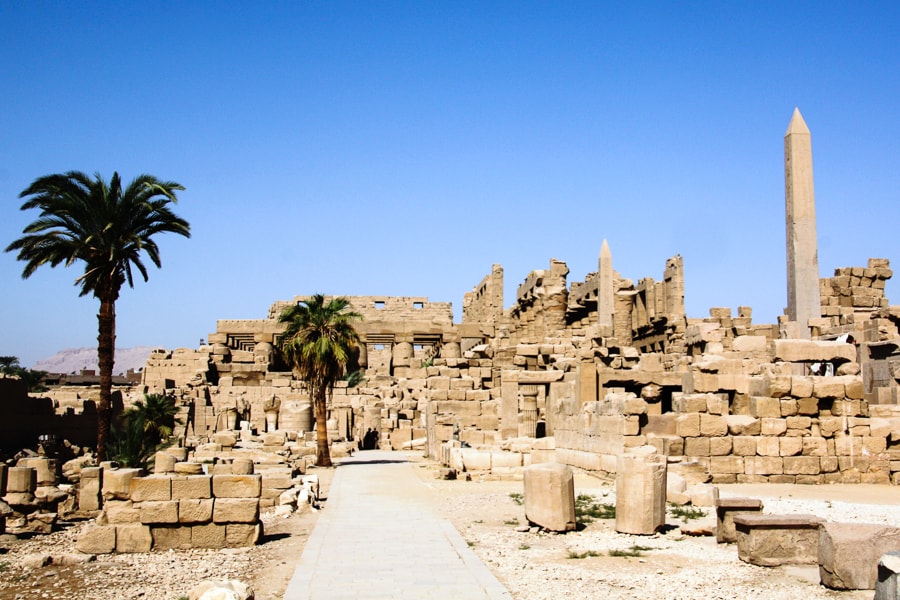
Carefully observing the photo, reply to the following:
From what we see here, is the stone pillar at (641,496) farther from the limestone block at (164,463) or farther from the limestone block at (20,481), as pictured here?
the limestone block at (20,481)

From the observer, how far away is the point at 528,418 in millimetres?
22188

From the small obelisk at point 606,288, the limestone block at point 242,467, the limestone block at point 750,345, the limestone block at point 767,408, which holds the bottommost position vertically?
the limestone block at point 242,467

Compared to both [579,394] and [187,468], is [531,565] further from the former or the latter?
[579,394]

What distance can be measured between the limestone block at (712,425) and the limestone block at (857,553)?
7.73 metres

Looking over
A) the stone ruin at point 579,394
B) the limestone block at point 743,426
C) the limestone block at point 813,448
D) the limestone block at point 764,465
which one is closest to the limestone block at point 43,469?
the stone ruin at point 579,394

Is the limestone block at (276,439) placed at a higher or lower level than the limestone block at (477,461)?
lower

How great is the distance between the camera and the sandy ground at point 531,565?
725 cm

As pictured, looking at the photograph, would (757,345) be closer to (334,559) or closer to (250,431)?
(334,559)

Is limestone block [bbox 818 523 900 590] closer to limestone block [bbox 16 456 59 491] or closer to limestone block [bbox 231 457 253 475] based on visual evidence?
limestone block [bbox 231 457 253 475]

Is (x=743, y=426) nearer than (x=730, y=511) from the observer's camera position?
No

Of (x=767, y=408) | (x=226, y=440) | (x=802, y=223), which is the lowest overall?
(x=226, y=440)

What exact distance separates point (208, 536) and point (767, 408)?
9188mm

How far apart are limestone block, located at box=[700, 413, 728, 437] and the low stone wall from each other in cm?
760

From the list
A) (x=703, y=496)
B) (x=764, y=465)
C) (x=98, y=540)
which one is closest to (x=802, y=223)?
(x=764, y=465)
